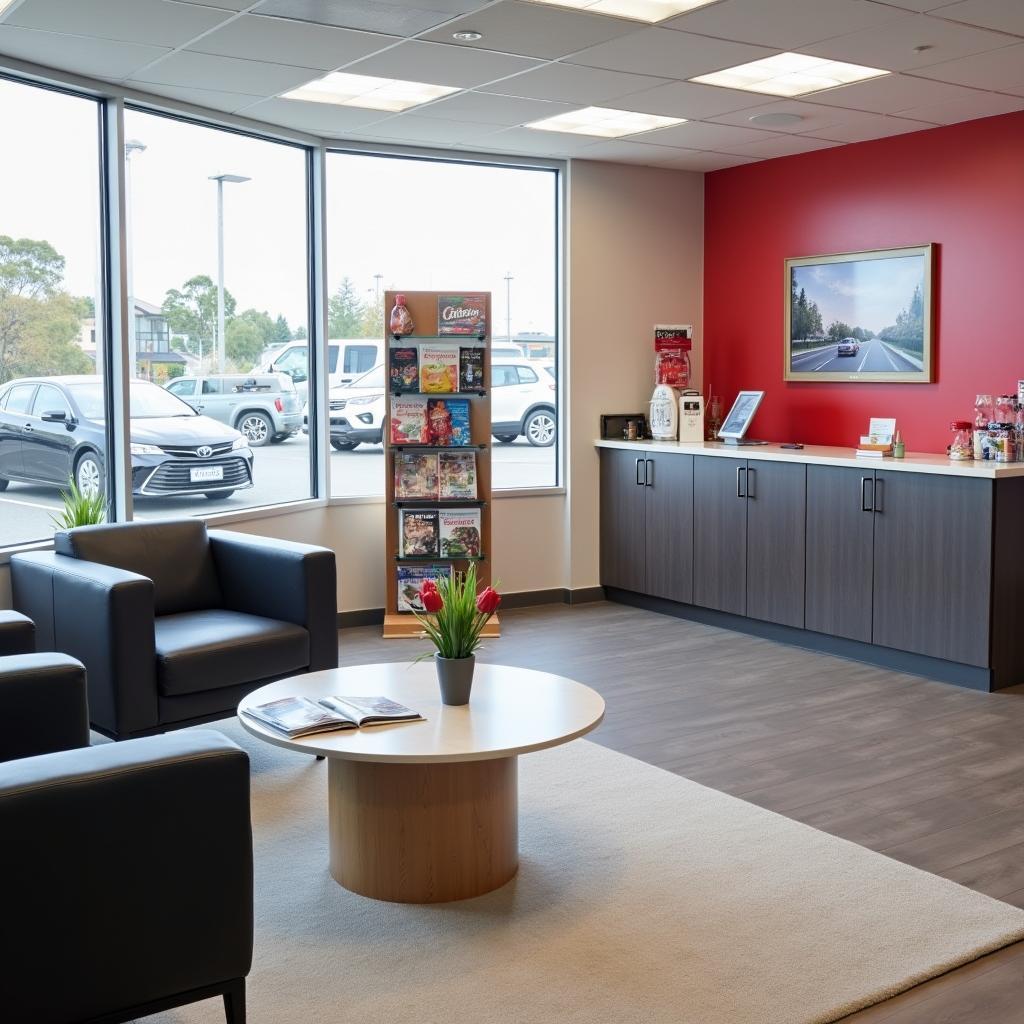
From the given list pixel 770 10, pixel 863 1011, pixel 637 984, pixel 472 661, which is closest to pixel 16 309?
pixel 472 661

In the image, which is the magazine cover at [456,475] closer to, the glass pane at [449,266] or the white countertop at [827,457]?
the glass pane at [449,266]

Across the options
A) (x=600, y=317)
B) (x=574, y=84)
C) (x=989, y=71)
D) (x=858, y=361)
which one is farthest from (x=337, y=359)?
(x=989, y=71)

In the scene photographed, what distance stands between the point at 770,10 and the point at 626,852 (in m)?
2.82

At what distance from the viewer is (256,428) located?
6336 millimetres

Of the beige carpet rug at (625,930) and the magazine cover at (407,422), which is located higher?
the magazine cover at (407,422)

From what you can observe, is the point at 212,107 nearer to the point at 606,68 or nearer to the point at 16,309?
the point at 16,309

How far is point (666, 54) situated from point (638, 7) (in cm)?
54

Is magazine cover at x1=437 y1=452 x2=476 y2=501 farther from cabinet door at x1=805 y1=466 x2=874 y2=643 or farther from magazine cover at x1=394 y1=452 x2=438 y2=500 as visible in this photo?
cabinet door at x1=805 y1=466 x2=874 y2=643

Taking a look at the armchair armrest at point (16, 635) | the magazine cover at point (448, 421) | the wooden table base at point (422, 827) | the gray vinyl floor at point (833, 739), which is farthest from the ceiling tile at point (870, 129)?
the armchair armrest at point (16, 635)

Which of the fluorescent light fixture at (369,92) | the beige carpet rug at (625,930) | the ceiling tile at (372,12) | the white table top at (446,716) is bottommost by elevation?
the beige carpet rug at (625,930)

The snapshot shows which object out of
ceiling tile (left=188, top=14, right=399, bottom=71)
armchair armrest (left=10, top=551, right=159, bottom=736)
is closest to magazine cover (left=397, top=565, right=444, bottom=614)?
armchair armrest (left=10, top=551, right=159, bottom=736)

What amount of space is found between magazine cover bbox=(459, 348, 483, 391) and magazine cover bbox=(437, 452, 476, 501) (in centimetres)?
38

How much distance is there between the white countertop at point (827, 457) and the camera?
202 inches

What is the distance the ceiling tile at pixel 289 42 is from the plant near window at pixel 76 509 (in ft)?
6.20
